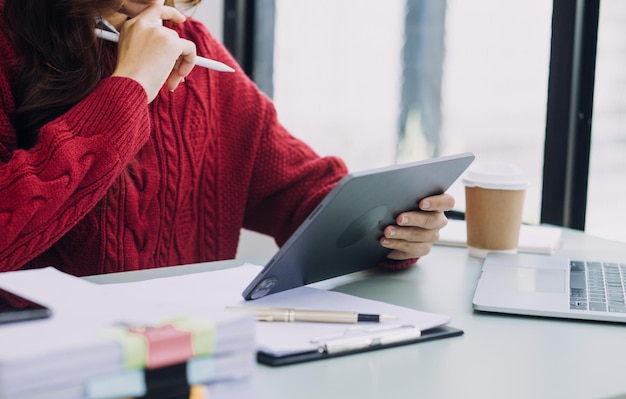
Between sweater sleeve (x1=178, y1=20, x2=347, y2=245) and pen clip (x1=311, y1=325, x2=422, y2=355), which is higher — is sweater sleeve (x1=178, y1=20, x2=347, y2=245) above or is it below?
above

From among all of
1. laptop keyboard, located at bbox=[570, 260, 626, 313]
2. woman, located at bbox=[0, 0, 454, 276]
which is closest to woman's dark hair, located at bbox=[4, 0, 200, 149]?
woman, located at bbox=[0, 0, 454, 276]

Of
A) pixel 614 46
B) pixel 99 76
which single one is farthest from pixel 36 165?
pixel 614 46

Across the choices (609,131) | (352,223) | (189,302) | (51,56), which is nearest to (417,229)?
(352,223)

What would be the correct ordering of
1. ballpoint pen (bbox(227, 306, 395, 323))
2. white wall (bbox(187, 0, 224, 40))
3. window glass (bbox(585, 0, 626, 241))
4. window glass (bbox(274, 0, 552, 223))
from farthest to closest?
white wall (bbox(187, 0, 224, 40)) → window glass (bbox(274, 0, 552, 223)) → window glass (bbox(585, 0, 626, 241)) → ballpoint pen (bbox(227, 306, 395, 323))

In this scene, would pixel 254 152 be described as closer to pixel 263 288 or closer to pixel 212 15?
pixel 263 288

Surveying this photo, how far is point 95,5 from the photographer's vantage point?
114 cm

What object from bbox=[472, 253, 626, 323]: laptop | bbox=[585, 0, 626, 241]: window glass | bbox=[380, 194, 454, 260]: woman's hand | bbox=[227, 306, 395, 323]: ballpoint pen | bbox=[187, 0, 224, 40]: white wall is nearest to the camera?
bbox=[227, 306, 395, 323]: ballpoint pen

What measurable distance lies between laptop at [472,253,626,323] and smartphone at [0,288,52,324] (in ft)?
1.70

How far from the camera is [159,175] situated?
4.19 feet

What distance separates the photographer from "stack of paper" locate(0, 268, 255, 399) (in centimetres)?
43

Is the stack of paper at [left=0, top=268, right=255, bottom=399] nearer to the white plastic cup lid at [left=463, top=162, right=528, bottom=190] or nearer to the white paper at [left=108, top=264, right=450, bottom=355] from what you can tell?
the white paper at [left=108, top=264, right=450, bottom=355]

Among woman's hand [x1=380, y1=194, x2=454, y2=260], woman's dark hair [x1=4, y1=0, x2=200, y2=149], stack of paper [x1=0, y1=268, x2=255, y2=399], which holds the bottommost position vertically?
woman's hand [x1=380, y1=194, x2=454, y2=260]

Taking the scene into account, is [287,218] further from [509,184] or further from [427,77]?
[427,77]

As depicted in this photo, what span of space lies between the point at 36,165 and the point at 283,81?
1485mm
